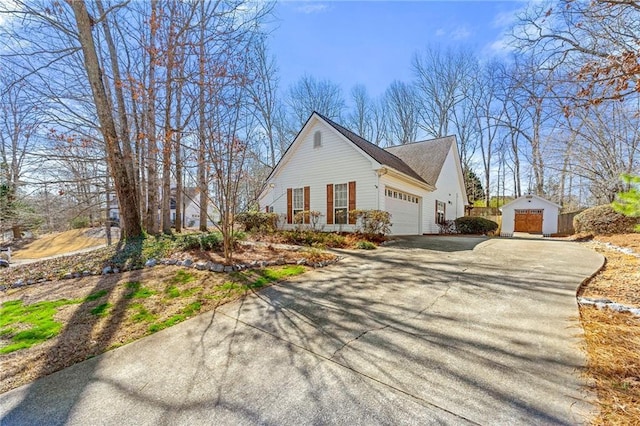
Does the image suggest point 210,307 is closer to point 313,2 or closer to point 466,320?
point 466,320

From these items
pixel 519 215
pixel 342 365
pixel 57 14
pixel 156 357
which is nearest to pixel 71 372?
pixel 156 357

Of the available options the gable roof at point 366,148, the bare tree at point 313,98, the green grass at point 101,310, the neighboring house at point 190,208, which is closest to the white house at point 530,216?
the gable roof at point 366,148

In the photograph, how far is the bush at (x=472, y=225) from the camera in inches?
642

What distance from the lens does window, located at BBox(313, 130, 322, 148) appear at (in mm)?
12453

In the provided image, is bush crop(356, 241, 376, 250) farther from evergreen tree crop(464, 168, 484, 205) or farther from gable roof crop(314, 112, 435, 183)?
evergreen tree crop(464, 168, 484, 205)

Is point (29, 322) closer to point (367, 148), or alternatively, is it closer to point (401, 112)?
point (367, 148)

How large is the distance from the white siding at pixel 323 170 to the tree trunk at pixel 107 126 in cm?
641

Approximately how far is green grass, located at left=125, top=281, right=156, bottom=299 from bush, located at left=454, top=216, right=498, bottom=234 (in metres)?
16.7

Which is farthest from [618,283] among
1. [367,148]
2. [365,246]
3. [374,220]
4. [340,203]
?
[367,148]

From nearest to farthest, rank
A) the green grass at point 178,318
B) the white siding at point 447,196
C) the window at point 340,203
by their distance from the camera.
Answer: the green grass at point 178,318 → the window at point 340,203 → the white siding at point 447,196

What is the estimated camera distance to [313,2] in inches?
329

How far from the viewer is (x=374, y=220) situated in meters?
9.89

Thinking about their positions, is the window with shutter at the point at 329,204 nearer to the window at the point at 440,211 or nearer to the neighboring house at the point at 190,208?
the neighboring house at the point at 190,208

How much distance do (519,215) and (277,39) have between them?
18843mm
